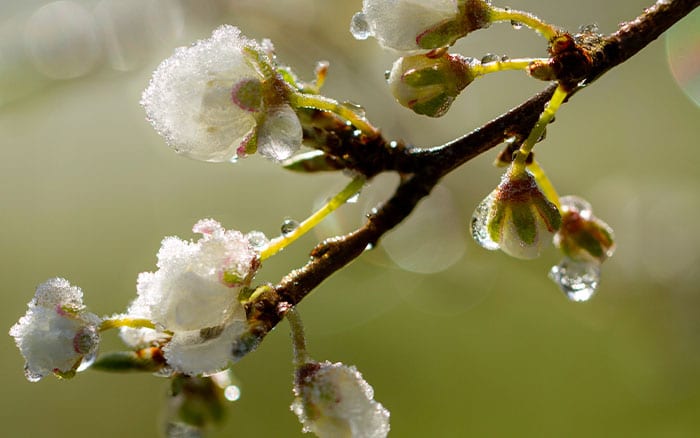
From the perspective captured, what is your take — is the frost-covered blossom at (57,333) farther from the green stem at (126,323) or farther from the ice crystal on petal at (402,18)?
the ice crystal on petal at (402,18)

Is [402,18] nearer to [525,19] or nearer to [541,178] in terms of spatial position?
[525,19]

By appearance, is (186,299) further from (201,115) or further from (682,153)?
(682,153)

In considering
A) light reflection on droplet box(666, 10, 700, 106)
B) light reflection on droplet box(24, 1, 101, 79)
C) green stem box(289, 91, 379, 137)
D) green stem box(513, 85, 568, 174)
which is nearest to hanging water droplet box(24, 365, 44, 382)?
green stem box(289, 91, 379, 137)

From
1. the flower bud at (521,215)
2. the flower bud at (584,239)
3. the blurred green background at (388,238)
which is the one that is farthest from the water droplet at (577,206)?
the blurred green background at (388,238)

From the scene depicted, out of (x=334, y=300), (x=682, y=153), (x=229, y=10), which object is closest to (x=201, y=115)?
(x=229, y=10)

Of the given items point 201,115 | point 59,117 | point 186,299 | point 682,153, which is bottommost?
point 682,153

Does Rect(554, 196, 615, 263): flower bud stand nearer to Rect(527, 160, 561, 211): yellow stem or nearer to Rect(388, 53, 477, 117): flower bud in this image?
Rect(527, 160, 561, 211): yellow stem
